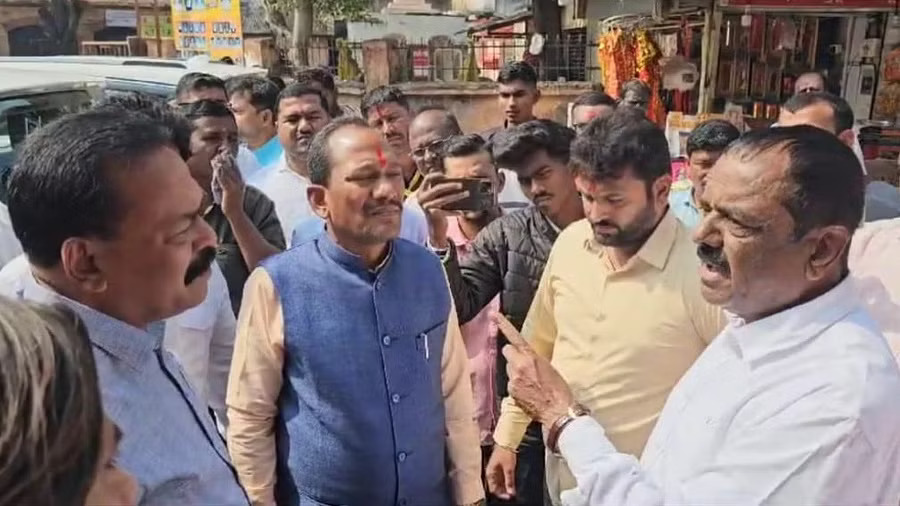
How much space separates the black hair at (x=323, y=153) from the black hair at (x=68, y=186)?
80 centimetres

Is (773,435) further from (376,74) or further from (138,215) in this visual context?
(376,74)

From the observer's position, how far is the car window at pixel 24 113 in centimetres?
448

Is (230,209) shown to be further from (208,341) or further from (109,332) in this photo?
(109,332)

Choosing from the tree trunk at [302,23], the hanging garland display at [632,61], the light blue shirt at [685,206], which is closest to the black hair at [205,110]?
the light blue shirt at [685,206]

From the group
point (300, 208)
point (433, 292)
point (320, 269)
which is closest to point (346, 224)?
point (320, 269)

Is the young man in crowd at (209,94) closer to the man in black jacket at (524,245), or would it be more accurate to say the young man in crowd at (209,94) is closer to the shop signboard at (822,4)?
the man in black jacket at (524,245)

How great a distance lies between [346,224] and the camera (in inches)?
79.4

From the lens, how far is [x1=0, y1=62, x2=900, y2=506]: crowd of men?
1244 millimetres

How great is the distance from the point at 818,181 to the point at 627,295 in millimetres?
787

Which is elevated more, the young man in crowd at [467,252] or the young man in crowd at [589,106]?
the young man in crowd at [589,106]

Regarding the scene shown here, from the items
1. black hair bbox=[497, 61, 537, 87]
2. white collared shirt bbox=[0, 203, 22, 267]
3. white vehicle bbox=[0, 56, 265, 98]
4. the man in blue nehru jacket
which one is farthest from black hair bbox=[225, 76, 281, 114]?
the man in blue nehru jacket

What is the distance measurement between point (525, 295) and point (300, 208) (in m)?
1.31

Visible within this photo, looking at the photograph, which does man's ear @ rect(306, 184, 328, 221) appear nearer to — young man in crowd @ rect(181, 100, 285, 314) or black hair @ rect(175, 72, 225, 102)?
young man in crowd @ rect(181, 100, 285, 314)

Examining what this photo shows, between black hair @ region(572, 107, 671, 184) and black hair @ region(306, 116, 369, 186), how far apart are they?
2.05 ft
